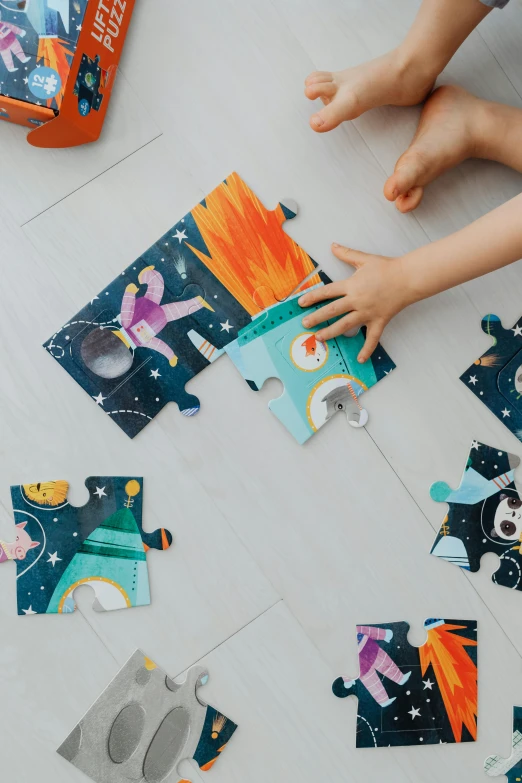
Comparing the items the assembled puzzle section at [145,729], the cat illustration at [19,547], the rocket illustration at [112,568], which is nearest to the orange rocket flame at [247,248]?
the rocket illustration at [112,568]

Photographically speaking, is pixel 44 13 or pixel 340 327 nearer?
pixel 44 13

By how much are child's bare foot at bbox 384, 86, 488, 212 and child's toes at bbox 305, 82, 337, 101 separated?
0.46 ft

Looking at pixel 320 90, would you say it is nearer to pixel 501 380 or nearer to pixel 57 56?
pixel 57 56

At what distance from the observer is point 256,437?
954mm

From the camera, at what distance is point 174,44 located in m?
0.96

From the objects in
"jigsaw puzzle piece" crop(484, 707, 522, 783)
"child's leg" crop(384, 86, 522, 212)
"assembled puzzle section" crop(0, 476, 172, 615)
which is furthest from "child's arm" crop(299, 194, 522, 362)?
"jigsaw puzzle piece" crop(484, 707, 522, 783)

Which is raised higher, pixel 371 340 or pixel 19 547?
pixel 371 340

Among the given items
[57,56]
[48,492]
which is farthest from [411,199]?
[48,492]

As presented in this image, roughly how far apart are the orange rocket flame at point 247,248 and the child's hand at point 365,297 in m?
0.05

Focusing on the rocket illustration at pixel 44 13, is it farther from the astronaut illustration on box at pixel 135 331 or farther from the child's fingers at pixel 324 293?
the child's fingers at pixel 324 293

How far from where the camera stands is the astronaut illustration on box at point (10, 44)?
82 cm

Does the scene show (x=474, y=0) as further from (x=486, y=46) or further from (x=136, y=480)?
(x=136, y=480)

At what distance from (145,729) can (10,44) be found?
94cm

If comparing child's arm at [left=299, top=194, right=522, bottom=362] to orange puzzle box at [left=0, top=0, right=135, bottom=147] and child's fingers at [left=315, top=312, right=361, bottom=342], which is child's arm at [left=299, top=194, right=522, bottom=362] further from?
orange puzzle box at [left=0, top=0, right=135, bottom=147]
